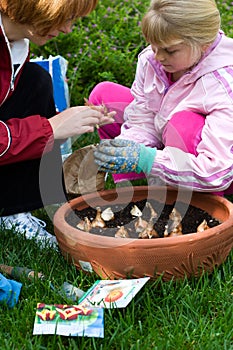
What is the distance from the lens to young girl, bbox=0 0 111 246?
1955 mm

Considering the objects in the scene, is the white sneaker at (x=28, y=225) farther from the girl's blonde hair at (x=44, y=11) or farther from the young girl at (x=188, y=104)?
the girl's blonde hair at (x=44, y=11)

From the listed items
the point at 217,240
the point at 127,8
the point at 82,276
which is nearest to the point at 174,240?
the point at 217,240

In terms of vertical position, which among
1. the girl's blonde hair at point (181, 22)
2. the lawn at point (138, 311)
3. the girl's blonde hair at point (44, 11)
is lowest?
the lawn at point (138, 311)

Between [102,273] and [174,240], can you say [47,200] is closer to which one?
[102,273]

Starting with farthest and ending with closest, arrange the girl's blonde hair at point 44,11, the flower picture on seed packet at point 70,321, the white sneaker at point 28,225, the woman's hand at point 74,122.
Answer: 1. the white sneaker at point 28,225
2. the woman's hand at point 74,122
3. the girl's blonde hair at point 44,11
4. the flower picture on seed packet at point 70,321

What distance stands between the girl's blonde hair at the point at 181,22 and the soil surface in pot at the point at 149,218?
0.53 meters

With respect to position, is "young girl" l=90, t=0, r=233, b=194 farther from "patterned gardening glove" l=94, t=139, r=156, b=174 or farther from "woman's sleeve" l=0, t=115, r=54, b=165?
"woman's sleeve" l=0, t=115, r=54, b=165

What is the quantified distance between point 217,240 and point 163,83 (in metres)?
0.68

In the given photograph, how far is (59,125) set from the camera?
203cm

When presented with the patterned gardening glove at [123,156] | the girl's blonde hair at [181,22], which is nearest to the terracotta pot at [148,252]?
the patterned gardening glove at [123,156]

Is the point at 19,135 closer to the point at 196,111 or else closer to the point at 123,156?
the point at 123,156

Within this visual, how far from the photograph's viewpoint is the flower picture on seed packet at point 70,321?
1.55 meters

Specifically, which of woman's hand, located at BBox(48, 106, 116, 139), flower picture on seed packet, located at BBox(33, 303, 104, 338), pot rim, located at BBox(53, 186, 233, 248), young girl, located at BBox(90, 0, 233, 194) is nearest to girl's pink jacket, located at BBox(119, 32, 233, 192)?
young girl, located at BBox(90, 0, 233, 194)

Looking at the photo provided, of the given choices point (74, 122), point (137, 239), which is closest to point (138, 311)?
point (137, 239)
